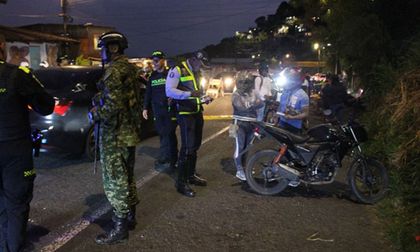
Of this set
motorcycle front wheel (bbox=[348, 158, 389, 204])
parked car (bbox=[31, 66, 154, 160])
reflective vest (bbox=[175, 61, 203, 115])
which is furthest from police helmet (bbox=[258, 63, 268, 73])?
parked car (bbox=[31, 66, 154, 160])

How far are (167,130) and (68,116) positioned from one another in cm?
169

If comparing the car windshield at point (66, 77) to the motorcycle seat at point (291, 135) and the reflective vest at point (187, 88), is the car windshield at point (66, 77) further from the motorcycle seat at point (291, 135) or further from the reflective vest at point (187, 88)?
the motorcycle seat at point (291, 135)

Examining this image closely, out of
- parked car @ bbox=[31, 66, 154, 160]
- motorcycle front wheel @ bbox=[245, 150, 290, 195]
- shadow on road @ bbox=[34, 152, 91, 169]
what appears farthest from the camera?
shadow on road @ bbox=[34, 152, 91, 169]

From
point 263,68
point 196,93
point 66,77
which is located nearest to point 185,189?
point 196,93

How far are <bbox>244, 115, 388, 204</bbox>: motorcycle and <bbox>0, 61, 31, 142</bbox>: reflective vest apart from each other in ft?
10.7

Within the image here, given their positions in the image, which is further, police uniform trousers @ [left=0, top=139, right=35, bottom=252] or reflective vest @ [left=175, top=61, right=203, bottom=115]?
reflective vest @ [left=175, top=61, right=203, bottom=115]

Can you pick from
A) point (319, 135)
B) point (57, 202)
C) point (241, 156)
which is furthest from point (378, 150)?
point (57, 202)

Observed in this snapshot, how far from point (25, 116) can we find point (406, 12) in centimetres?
1079

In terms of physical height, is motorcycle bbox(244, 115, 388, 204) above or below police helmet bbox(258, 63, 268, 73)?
below

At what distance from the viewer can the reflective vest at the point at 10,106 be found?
356cm

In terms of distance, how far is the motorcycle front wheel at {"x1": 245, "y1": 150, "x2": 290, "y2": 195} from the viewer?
6.02 meters

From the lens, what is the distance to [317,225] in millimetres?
4977

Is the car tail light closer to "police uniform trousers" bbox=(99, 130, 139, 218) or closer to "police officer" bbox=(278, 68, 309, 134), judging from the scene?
"police uniform trousers" bbox=(99, 130, 139, 218)

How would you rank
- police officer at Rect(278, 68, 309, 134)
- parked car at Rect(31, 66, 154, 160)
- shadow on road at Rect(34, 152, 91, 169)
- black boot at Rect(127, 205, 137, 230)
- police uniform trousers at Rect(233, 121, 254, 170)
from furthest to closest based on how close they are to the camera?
shadow on road at Rect(34, 152, 91, 169), parked car at Rect(31, 66, 154, 160), police uniform trousers at Rect(233, 121, 254, 170), police officer at Rect(278, 68, 309, 134), black boot at Rect(127, 205, 137, 230)
